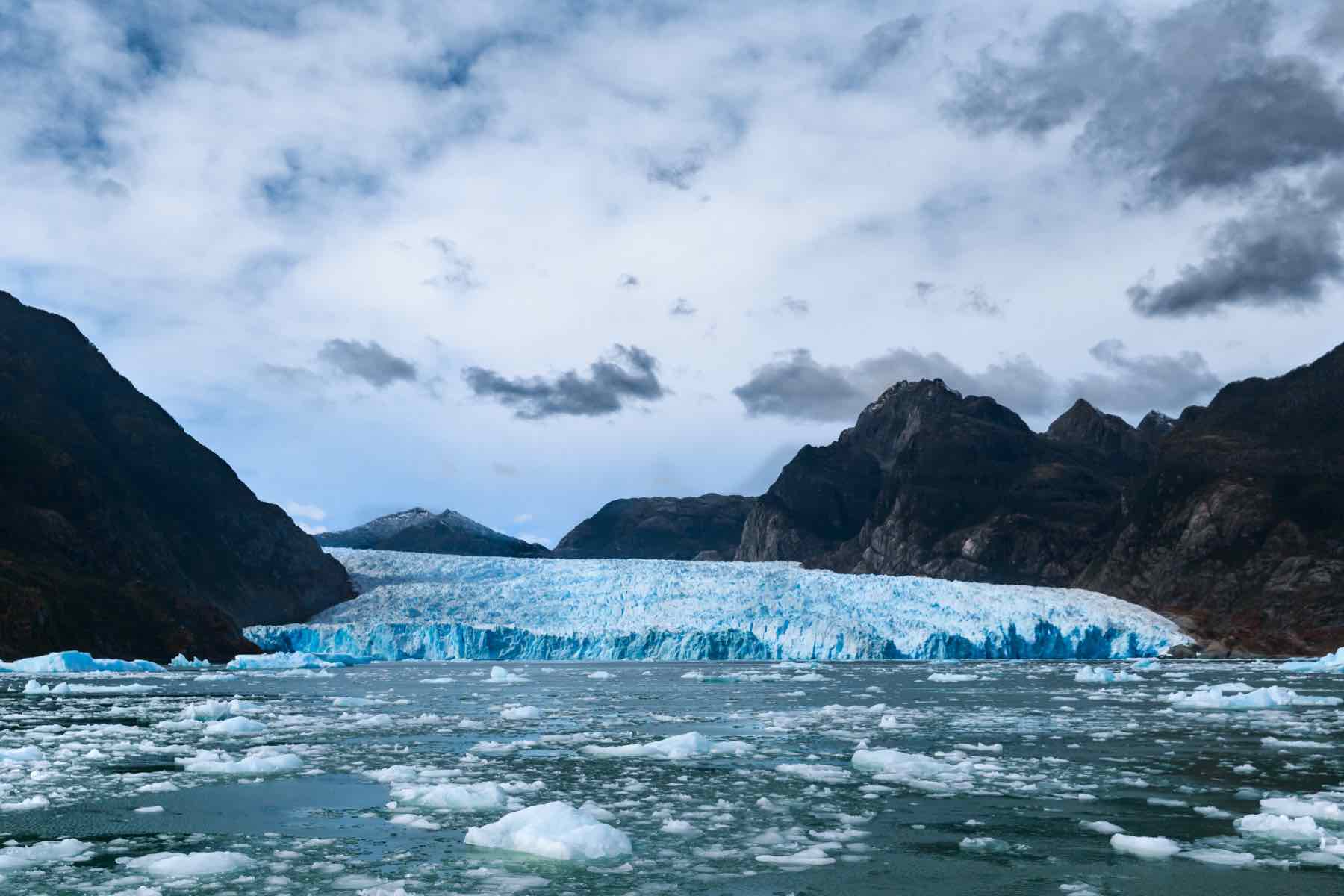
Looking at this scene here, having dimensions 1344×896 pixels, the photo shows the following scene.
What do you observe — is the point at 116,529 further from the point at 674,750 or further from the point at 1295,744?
the point at 1295,744

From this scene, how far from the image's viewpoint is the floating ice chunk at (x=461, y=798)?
1119 centimetres

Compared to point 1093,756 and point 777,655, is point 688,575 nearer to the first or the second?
point 777,655

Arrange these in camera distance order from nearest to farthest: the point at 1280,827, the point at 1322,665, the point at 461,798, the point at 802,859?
the point at 802,859 → the point at 1280,827 → the point at 461,798 → the point at 1322,665

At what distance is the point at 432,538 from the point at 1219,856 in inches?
6656

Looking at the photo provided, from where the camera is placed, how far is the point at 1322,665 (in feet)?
168

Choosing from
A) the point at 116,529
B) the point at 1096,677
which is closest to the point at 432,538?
the point at 116,529

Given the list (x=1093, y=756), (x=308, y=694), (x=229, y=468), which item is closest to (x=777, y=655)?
(x=308, y=694)

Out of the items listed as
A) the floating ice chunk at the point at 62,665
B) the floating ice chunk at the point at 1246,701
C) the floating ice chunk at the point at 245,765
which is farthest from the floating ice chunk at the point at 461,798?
the floating ice chunk at the point at 62,665

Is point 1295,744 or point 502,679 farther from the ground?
point 1295,744

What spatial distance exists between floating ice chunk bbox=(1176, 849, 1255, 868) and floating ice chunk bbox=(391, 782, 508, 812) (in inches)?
246

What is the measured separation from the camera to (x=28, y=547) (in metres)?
55.0

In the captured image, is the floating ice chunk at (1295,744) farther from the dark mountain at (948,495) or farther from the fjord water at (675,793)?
the dark mountain at (948,495)

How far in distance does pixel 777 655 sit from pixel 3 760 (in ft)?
146

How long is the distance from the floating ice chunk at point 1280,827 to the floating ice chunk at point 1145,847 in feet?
3.40
